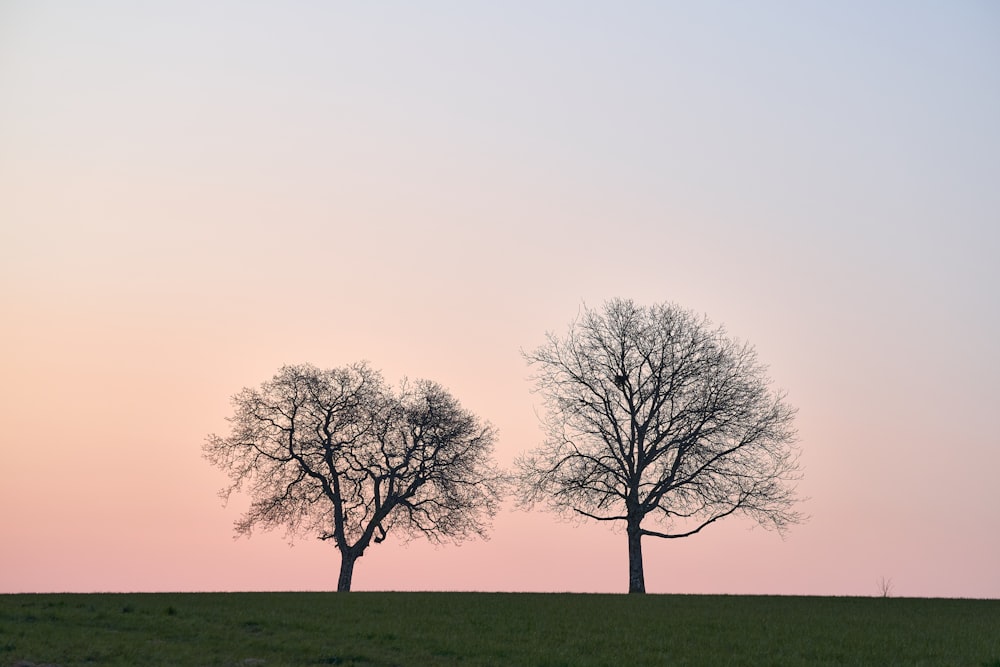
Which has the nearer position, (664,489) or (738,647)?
(738,647)

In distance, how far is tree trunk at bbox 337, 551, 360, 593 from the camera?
2173 inches

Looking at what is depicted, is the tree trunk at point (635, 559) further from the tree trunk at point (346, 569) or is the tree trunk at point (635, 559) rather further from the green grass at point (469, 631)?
the tree trunk at point (346, 569)

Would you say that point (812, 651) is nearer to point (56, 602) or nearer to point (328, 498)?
point (56, 602)

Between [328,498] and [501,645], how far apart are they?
91.2ft

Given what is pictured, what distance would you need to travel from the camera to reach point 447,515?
2210 inches

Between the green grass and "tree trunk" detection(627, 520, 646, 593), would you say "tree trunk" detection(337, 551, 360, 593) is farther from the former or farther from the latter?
"tree trunk" detection(627, 520, 646, 593)

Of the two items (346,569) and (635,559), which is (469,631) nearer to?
(635,559)

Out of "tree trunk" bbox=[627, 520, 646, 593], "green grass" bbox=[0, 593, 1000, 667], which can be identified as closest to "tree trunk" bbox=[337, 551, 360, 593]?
"green grass" bbox=[0, 593, 1000, 667]

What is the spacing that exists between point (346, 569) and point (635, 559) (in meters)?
16.3

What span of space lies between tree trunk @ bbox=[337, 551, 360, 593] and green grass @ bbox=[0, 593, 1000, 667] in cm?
1255

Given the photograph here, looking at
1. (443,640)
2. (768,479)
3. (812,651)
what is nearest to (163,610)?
(443,640)

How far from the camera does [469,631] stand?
32688mm

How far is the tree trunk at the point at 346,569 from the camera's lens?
181 ft

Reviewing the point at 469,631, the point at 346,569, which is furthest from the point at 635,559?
the point at 469,631
